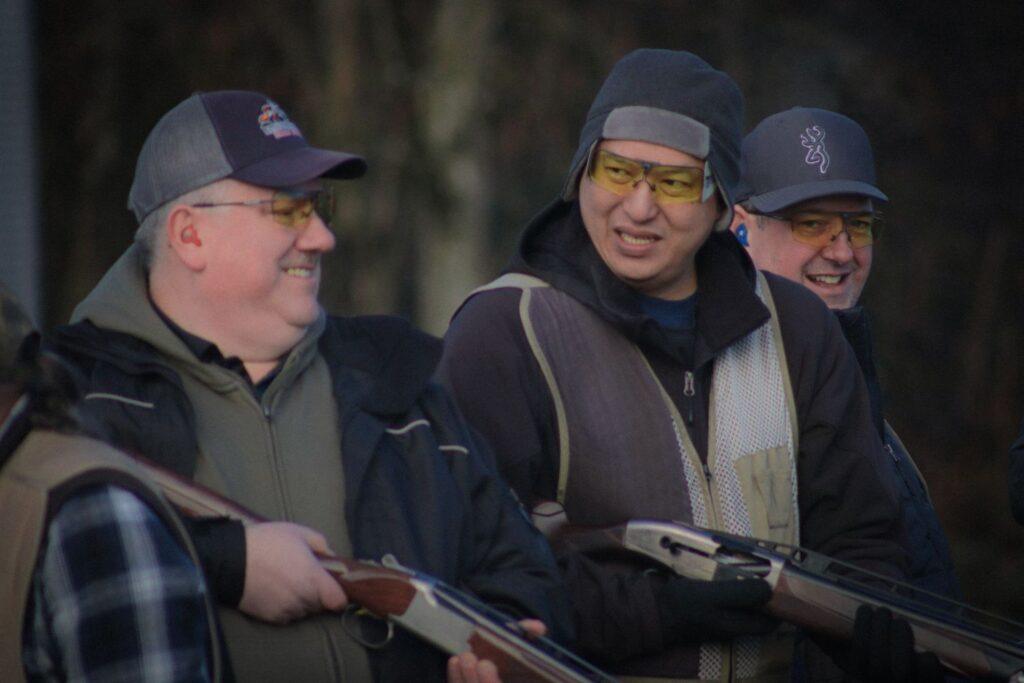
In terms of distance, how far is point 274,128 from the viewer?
3.58 m

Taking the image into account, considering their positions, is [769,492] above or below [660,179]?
below

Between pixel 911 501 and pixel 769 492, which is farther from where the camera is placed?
pixel 911 501

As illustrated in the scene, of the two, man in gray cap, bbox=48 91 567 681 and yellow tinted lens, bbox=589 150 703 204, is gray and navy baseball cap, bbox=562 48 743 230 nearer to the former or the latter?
yellow tinted lens, bbox=589 150 703 204

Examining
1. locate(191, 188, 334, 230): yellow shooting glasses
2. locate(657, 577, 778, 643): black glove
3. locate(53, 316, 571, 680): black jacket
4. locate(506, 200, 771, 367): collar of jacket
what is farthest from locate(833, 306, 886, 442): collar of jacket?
locate(191, 188, 334, 230): yellow shooting glasses

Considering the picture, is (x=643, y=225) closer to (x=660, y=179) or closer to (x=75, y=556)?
(x=660, y=179)

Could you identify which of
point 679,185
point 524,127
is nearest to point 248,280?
point 679,185

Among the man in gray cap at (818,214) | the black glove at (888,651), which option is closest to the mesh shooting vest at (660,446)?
the black glove at (888,651)

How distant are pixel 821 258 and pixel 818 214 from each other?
12 centimetres

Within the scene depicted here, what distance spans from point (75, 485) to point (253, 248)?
3.04 ft

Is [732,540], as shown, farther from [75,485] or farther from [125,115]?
[125,115]

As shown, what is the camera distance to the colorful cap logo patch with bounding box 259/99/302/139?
3568mm

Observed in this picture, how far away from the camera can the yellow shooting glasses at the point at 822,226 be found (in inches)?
198

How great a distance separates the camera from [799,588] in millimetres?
3871

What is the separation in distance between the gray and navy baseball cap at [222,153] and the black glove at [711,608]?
1146mm
